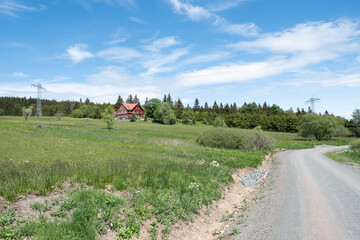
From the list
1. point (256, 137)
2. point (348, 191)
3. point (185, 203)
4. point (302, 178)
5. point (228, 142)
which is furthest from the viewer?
point (256, 137)

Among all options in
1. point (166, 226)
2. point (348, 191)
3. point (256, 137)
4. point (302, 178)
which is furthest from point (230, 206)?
point (256, 137)

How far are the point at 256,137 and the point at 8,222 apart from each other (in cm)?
3727

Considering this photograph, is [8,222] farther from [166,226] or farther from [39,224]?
[166,226]

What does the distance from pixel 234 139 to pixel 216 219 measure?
90.8 ft

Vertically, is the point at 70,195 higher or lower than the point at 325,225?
higher

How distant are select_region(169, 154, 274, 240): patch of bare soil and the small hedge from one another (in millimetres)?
23187

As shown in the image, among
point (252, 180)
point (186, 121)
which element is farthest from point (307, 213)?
point (186, 121)

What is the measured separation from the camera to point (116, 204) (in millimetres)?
7473

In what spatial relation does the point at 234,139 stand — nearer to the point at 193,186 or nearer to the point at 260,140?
the point at 260,140

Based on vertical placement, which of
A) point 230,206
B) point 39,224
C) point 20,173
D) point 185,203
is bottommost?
point 230,206

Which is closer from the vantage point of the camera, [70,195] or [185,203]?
[70,195]

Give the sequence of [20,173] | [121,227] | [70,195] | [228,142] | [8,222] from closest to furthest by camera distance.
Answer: [8,222]
[121,227]
[70,195]
[20,173]
[228,142]

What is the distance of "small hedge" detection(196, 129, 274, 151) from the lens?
36.0 meters

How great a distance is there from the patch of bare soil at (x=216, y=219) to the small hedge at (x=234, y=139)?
76.1ft
